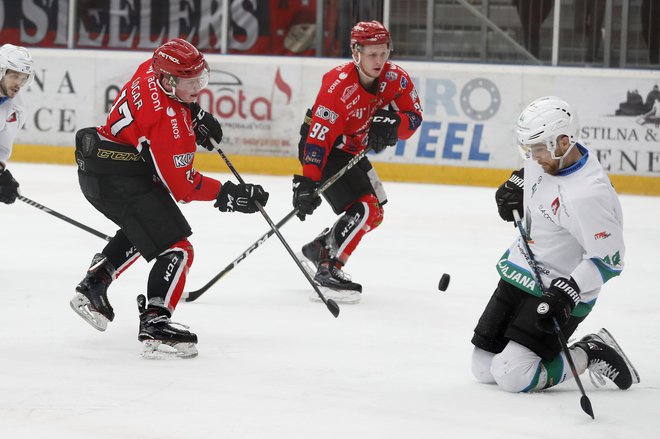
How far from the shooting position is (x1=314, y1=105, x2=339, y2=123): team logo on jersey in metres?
4.50

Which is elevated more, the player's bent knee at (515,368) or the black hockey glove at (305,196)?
the black hockey glove at (305,196)

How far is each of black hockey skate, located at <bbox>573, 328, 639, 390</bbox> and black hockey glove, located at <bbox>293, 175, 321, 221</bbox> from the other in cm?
152

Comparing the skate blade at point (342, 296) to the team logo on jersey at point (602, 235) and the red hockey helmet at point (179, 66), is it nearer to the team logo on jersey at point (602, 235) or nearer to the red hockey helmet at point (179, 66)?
the red hockey helmet at point (179, 66)

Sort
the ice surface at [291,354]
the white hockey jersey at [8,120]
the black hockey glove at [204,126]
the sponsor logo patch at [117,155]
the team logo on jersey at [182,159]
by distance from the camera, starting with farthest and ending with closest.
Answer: the white hockey jersey at [8,120] → the black hockey glove at [204,126] → the sponsor logo patch at [117,155] → the team logo on jersey at [182,159] → the ice surface at [291,354]

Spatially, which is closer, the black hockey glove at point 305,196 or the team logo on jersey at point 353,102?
the black hockey glove at point 305,196

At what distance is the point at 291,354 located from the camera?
3467 mm

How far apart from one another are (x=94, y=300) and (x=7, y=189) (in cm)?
111

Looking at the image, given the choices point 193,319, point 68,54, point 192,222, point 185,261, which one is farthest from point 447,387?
point 68,54

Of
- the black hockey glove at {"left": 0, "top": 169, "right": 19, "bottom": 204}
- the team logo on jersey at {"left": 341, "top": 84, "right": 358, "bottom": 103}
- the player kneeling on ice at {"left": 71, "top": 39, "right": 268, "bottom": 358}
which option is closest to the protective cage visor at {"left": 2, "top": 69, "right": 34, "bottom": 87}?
the black hockey glove at {"left": 0, "top": 169, "right": 19, "bottom": 204}

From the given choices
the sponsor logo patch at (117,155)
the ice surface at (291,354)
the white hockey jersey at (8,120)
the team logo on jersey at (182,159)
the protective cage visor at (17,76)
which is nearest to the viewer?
the ice surface at (291,354)

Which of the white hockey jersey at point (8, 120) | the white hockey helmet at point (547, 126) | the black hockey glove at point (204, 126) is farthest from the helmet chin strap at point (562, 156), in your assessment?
the white hockey jersey at point (8, 120)

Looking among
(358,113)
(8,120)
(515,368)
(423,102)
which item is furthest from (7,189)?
(423,102)

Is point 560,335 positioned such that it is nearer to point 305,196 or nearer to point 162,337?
point 162,337

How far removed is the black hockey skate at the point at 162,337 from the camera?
3334mm
